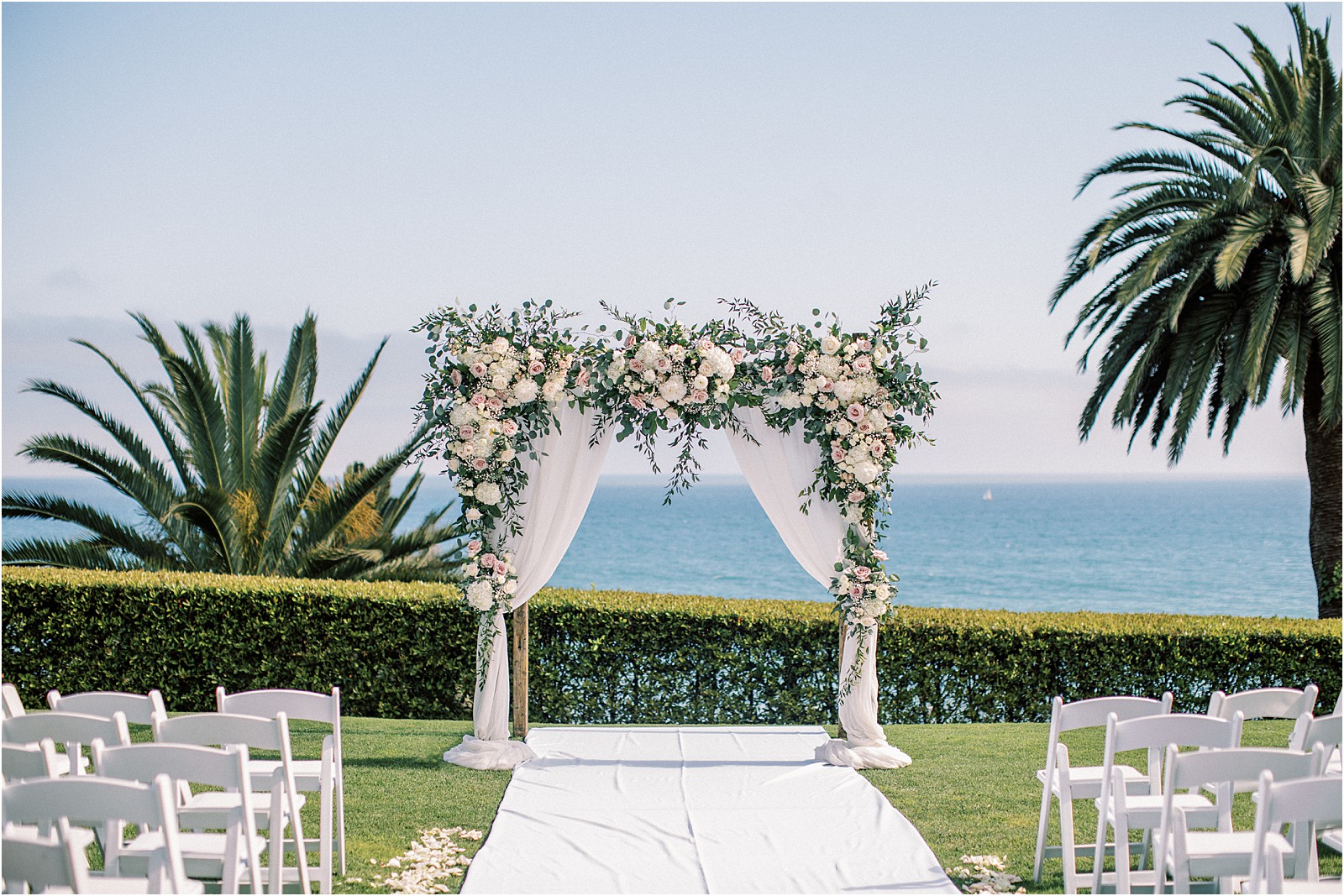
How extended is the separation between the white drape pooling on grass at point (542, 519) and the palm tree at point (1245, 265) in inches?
230

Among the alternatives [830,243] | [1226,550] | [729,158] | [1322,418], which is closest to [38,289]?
[729,158]

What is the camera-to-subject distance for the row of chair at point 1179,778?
11.5 feet

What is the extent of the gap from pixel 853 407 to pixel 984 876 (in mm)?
2921

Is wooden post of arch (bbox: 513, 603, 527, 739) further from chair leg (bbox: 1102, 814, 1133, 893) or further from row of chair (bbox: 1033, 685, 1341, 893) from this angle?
chair leg (bbox: 1102, 814, 1133, 893)

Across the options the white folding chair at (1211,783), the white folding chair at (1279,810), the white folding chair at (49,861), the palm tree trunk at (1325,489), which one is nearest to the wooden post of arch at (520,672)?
the white folding chair at (49,861)

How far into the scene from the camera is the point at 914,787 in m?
6.38

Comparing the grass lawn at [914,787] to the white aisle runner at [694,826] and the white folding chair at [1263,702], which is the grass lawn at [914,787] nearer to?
the white aisle runner at [694,826]

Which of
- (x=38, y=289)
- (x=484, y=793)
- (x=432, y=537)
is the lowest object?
(x=484, y=793)

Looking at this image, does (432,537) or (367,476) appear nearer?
(367,476)

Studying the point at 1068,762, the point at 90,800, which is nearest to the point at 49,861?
the point at 90,800

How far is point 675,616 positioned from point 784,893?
160 inches

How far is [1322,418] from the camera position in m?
9.84

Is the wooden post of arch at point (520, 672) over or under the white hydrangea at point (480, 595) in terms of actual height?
under

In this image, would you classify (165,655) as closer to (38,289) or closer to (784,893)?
(784,893)
